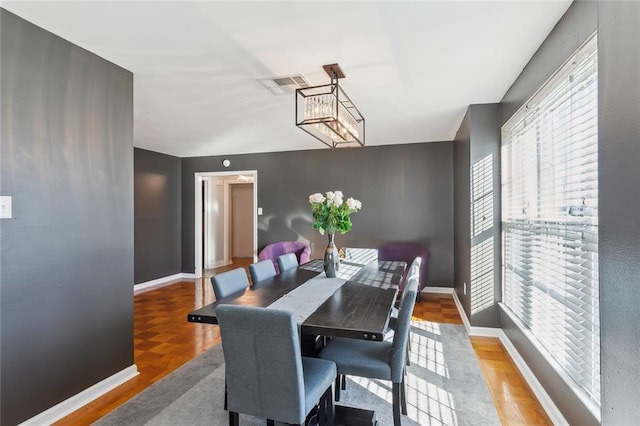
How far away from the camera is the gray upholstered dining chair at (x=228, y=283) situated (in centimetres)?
221

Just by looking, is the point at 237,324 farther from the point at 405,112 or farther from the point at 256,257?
the point at 256,257

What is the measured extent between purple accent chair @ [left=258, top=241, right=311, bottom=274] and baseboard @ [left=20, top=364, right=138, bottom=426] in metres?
2.82

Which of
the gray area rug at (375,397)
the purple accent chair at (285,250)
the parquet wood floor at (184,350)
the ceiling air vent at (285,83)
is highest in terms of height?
the ceiling air vent at (285,83)

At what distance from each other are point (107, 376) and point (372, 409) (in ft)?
6.40

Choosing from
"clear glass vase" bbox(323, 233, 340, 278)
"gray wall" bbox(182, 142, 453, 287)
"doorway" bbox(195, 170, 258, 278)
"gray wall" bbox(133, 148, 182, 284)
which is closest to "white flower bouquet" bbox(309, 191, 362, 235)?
"clear glass vase" bbox(323, 233, 340, 278)

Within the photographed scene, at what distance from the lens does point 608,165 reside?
0.95 metres

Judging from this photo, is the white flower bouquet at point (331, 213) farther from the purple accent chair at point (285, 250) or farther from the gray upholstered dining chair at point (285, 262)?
the purple accent chair at point (285, 250)

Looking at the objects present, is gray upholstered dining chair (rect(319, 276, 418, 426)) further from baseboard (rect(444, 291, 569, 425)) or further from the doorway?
the doorway

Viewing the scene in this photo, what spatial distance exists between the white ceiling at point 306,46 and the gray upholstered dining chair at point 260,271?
1.59 meters

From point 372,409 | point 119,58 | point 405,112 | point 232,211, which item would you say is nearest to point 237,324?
point 372,409

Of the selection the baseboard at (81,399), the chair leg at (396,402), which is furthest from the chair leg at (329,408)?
the baseboard at (81,399)

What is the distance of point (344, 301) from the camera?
208 centimetres

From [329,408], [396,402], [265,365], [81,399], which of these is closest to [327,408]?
[329,408]

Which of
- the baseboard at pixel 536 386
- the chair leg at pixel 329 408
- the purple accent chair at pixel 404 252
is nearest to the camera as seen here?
the chair leg at pixel 329 408
